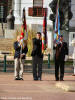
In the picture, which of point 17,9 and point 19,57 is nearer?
point 19,57

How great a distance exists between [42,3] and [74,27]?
17.7ft

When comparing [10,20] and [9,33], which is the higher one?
[10,20]

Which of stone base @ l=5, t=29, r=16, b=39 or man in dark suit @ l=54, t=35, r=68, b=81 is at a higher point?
man in dark suit @ l=54, t=35, r=68, b=81

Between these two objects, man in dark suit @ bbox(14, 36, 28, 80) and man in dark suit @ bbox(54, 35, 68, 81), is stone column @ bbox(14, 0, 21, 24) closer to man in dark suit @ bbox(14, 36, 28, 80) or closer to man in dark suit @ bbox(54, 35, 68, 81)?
man in dark suit @ bbox(54, 35, 68, 81)

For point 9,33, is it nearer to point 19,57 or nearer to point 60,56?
point 60,56

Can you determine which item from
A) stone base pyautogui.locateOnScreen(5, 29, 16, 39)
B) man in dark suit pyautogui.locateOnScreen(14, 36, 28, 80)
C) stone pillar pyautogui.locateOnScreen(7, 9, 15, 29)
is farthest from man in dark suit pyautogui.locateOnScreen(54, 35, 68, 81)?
stone pillar pyautogui.locateOnScreen(7, 9, 15, 29)

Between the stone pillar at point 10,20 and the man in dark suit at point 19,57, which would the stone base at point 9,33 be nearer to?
the stone pillar at point 10,20

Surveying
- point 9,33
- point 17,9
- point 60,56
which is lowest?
point 9,33

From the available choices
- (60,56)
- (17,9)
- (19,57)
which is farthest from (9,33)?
(19,57)

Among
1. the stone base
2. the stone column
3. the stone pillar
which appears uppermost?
the stone column

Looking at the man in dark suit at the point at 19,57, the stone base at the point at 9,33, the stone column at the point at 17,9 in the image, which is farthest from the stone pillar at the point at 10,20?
the man in dark suit at the point at 19,57

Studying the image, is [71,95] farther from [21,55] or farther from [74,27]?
[74,27]

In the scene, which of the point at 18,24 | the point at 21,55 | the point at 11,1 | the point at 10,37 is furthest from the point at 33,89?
the point at 11,1

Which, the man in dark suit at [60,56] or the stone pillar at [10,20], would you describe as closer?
the man in dark suit at [60,56]
